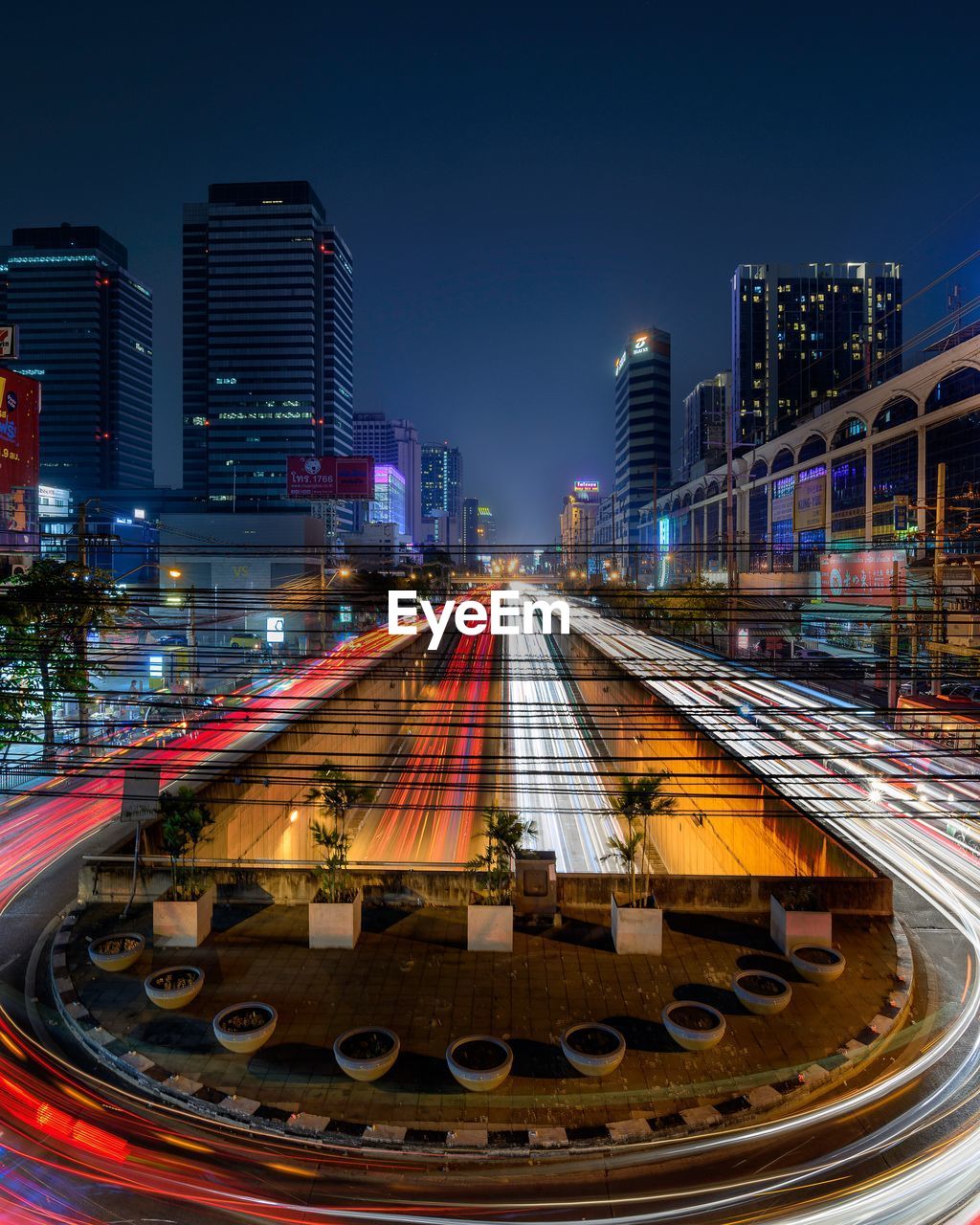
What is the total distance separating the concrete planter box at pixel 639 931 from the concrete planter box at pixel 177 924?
648 cm

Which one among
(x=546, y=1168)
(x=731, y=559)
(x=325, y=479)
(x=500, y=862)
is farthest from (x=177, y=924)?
(x=325, y=479)

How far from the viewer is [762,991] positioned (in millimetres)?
9312

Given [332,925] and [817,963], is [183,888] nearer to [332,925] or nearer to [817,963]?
[332,925]

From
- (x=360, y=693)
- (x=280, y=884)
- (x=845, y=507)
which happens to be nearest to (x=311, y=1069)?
(x=280, y=884)

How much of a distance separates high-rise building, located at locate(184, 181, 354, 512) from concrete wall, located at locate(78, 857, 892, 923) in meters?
97.0

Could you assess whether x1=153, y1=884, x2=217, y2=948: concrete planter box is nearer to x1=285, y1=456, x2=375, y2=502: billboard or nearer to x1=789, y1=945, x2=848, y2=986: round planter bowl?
x1=789, y1=945, x2=848, y2=986: round planter bowl

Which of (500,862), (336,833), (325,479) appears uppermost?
(325,479)

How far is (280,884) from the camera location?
12.3 metres

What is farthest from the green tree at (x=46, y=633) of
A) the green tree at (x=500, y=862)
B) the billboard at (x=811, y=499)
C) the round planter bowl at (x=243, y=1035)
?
the billboard at (x=811, y=499)

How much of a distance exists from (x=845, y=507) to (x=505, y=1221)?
52762 mm

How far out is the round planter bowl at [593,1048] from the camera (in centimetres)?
795

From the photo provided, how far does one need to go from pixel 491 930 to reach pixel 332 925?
2442 millimetres

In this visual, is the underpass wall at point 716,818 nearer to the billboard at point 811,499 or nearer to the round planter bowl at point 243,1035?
the round planter bowl at point 243,1035

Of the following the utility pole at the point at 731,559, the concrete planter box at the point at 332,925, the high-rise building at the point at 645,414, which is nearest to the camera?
the concrete planter box at the point at 332,925
